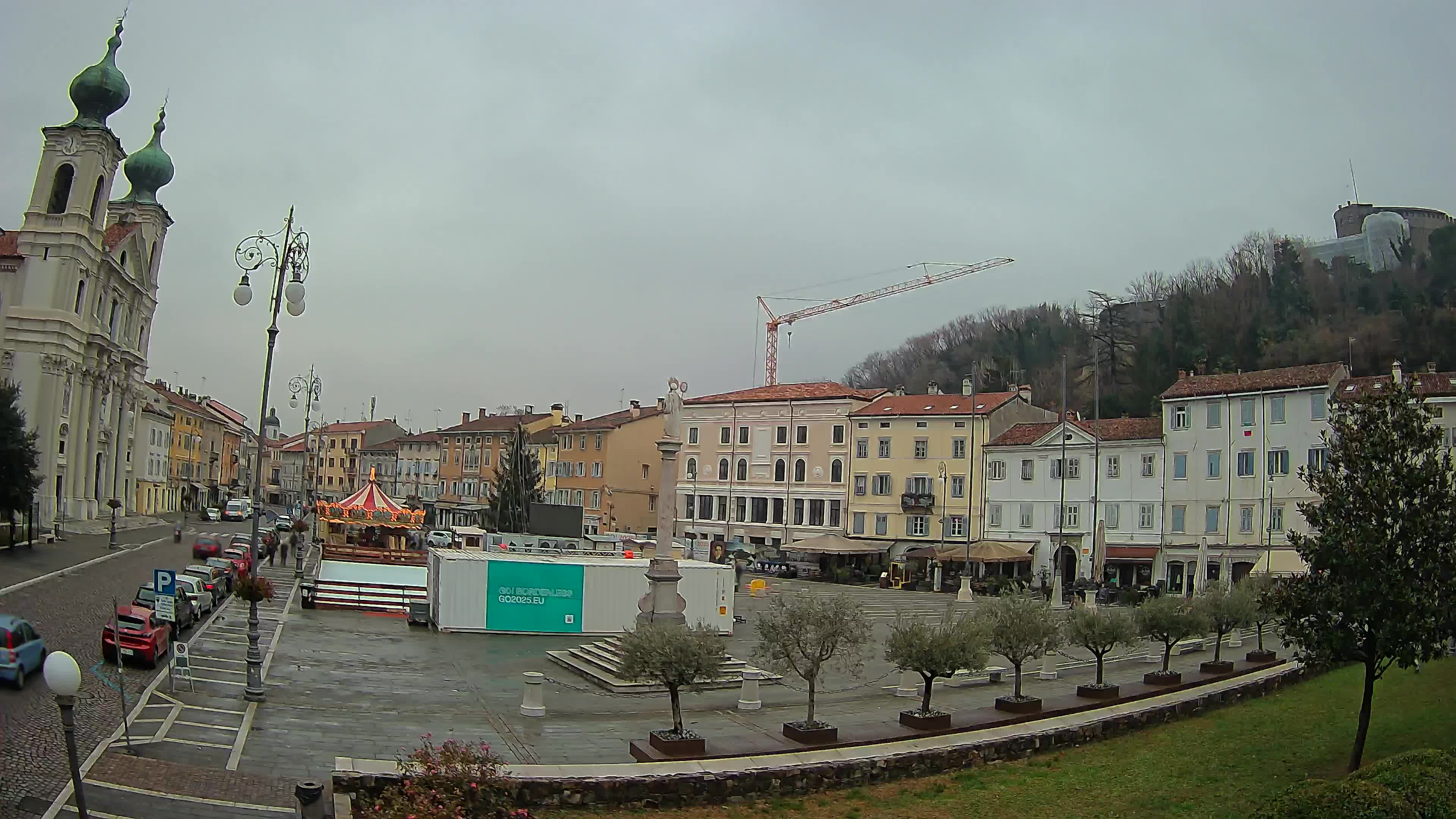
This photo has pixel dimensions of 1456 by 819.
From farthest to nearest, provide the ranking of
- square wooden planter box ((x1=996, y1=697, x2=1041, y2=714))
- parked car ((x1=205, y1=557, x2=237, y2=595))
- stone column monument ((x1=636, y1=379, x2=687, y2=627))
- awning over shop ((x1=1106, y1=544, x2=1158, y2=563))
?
awning over shop ((x1=1106, y1=544, x2=1158, y2=563))
parked car ((x1=205, y1=557, x2=237, y2=595))
stone column monument ((x1=636, y1=379, x2=687, y2=627))
square wooden planter box ((x1=996, y1=697, x2=1041, y2=714))

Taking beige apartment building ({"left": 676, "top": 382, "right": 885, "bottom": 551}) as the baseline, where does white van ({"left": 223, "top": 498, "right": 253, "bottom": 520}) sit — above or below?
below

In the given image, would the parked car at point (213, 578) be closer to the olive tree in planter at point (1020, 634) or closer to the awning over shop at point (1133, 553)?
the olive tree in planter at point (1020, 634)

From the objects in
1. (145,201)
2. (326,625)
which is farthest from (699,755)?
(145,201)

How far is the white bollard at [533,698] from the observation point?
2014cm

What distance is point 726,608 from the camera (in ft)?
111

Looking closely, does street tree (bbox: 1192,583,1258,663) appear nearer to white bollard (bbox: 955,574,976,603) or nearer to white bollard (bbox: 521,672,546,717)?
white bollard (bbox: 521,672,546,717)

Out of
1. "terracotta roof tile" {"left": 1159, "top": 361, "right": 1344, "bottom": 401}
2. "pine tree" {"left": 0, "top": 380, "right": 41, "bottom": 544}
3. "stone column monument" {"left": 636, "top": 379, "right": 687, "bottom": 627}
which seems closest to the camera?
"stone column monument" {"left": 636, "top": 379, "right": 687, "bottom": 627}

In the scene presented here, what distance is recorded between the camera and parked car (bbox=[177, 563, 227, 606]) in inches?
1373

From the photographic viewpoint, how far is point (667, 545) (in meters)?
25.8

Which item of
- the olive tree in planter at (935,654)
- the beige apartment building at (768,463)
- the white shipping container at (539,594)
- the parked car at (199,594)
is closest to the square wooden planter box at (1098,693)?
the olive tree in planter at (935,654)

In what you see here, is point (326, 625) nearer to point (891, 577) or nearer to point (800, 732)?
point (800, 732)

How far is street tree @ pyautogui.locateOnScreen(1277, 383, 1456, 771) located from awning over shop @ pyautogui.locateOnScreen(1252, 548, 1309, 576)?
33.7m

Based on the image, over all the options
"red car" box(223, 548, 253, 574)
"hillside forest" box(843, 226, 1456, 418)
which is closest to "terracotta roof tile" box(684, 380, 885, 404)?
"hillside forest" box(843, 226, 1456, 418)

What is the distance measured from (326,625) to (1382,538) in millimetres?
28378
